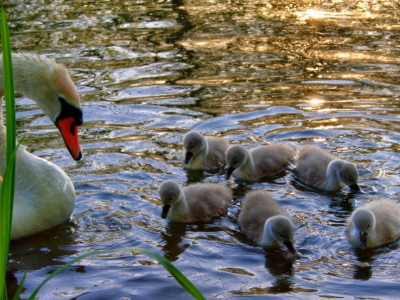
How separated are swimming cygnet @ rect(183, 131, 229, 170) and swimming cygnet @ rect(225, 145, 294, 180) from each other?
1.02 feet

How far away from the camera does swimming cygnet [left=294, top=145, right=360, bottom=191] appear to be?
5734 mm

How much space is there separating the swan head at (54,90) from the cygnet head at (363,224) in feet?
7.31

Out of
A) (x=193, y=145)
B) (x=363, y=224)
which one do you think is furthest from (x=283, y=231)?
(x=193, y=145)

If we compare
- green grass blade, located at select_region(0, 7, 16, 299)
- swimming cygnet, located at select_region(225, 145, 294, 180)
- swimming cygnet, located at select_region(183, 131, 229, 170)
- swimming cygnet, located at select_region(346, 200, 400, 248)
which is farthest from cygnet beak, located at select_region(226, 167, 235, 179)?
green grass blade, located at select_region(0, 7, 16, 299)

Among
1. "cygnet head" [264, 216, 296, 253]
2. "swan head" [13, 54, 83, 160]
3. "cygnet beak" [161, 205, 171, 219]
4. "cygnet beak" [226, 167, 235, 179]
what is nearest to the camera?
"cygnet head" [264, 216, 296, 253]

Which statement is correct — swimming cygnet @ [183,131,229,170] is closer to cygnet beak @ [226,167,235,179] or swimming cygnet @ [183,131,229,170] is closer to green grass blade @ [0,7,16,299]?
cygnet beak @ [226,167,235,179]

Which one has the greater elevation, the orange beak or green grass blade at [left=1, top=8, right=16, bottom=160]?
green grass blade at [left=1, top=8, right=16, bottom=160]

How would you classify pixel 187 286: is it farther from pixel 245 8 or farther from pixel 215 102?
pixel 245 8

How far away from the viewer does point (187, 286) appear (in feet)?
8.70

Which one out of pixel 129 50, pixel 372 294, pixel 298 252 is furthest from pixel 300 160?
pixel 129 50

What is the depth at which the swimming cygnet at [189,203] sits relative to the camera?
5355mm

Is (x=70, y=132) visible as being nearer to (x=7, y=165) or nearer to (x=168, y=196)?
(x=168, y=196)

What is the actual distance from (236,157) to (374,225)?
1800 mm

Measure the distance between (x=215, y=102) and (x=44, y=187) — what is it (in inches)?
135
